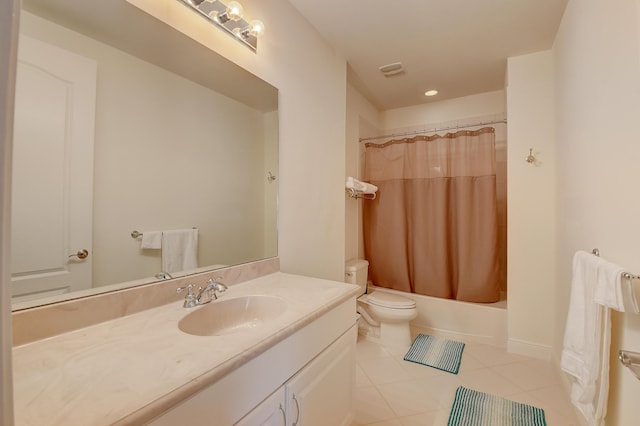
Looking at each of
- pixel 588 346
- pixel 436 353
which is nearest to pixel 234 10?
pixel 588 346

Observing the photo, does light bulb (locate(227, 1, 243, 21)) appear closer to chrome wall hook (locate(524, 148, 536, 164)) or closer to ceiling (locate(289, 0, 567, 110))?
ceiling (locate(289, 0, 567, 110))

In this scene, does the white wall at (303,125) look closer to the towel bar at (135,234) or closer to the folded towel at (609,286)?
the towel bar at (135,234)

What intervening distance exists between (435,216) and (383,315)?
110 centimetres

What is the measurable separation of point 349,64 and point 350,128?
1.92ft

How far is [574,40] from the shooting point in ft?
5.03

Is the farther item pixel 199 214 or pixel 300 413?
pixel 199 214

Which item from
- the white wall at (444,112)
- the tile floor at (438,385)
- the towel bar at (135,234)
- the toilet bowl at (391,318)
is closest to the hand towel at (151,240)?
the towel bar at (135,234)

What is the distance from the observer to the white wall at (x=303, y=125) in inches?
58.4

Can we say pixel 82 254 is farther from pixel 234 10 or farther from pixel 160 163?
pixel 234 10

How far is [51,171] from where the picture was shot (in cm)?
83

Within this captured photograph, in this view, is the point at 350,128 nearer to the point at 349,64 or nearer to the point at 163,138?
the point at 349,64

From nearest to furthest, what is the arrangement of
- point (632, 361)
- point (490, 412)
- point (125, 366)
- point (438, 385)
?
point (125, 366) → point (632, 361) → point (490, 412) → point (438, 385)

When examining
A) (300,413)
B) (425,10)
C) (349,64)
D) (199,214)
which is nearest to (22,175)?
(199,214)

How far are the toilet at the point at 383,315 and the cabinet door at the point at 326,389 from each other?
1006 mm
